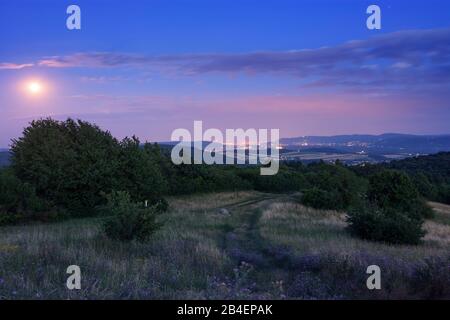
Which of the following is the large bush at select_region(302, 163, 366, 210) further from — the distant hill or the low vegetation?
the distant hill

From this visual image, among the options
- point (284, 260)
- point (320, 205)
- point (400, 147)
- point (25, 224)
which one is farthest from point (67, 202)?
point (400, 147)

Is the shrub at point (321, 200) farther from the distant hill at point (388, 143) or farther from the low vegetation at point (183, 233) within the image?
the distant hill at point (388, 143)

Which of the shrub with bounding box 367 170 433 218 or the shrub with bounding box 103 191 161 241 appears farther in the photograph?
the shrub with bounding box 367 170 433 218

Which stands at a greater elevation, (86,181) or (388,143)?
(388,143)

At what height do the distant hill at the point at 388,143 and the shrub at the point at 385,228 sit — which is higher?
the distant hill at the point at 388,143

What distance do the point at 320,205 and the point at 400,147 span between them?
107737 millimetres

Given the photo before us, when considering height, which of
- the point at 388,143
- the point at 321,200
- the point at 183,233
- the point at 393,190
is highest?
the point at 388,143

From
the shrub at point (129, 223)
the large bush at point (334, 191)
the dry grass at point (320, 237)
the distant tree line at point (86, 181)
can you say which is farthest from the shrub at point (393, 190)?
the shrub at point (129, 223)

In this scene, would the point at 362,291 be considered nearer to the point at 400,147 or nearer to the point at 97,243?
the point at 97,243

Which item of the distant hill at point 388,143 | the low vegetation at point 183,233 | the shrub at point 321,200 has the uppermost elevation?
the distant hill at point 388,143

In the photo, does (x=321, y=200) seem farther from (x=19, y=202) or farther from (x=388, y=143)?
(x=388, y=143)

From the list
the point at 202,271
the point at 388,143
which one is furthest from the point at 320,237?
the point at 388,143

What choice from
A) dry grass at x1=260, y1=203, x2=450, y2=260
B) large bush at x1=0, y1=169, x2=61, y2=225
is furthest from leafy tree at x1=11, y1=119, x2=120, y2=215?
dry grass at x1=260, y1=203, x2=450, y2=260
